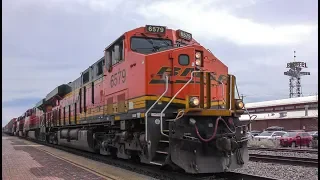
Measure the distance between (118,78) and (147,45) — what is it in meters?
1.64

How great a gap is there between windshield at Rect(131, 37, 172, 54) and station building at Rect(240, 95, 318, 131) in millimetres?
35514

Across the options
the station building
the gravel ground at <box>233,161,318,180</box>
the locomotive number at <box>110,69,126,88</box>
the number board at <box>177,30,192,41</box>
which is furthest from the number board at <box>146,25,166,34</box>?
the station building

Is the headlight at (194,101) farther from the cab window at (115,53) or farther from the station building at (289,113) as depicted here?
the station building at (289,113)

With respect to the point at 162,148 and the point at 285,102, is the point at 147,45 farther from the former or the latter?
the point at 285,102

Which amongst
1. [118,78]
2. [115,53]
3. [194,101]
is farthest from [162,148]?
[115,53]

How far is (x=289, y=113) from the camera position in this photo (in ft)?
175

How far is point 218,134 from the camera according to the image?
864 centimetres

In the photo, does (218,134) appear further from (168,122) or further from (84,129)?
(84,129)

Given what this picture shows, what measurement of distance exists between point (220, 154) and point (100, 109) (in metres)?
6.29

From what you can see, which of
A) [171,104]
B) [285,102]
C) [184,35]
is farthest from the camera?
[285,102]

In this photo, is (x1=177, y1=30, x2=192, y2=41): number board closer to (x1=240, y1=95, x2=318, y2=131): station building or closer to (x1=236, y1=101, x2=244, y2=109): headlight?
(x1=236, y1=101, x2=244, y2=109): headlight

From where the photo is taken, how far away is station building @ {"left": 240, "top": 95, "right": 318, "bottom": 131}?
4845 centimetres

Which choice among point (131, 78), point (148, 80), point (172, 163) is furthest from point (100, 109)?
point (172, 163)

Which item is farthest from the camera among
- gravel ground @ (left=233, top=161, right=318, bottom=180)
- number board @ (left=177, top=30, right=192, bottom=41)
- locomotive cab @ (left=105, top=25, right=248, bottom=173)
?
number board @ (left=177, top=30, right=192, bottom=41)
